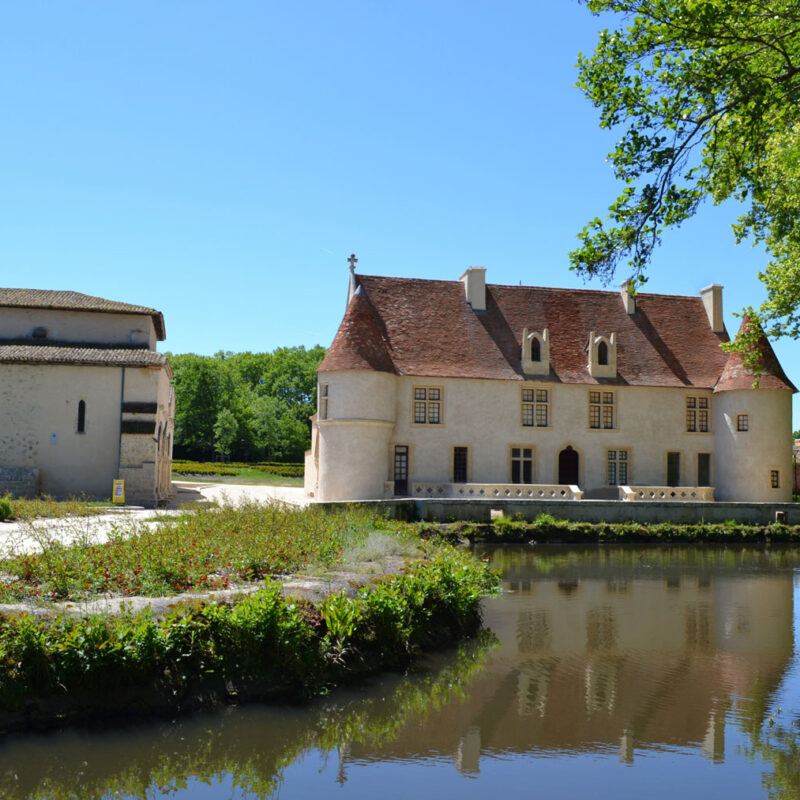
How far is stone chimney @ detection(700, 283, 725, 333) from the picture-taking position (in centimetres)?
3719

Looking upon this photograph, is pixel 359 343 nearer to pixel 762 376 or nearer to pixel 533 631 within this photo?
pixel 762 376

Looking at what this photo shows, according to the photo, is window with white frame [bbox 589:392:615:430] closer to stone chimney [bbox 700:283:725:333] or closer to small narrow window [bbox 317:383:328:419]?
stone chimney [bbox 700:283:725:333]

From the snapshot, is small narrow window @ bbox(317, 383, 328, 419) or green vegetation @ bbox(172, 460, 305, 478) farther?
green vegetation @ bbox(172, 460, 305, 478)

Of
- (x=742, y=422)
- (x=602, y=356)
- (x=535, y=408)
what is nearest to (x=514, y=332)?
(x=535, y=408)

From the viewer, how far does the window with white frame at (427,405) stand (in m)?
33.1

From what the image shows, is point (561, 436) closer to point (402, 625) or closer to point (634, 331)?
point (634, 331)

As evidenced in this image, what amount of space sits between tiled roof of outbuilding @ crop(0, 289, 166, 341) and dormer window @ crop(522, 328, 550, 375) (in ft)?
48.4

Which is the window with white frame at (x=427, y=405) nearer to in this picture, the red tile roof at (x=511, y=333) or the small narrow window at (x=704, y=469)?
the red tile roof at (x=511, y=333)

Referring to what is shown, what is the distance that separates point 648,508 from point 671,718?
21.8 metres

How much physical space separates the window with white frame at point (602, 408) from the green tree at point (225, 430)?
41945mm

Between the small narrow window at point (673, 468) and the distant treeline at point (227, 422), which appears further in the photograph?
the distant treeline at point (227, 422)

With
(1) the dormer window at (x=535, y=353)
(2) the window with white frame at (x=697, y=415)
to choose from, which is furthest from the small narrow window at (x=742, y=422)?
(1) the dormer window at (x=535, y=353)

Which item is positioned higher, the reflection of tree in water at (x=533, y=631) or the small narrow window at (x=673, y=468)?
the small narrow window at (x=673, y=468)

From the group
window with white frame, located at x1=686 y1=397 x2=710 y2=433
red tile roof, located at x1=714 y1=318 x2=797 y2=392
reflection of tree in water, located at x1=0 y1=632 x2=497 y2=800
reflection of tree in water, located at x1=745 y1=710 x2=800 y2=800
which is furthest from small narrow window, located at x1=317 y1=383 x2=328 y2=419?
reflection of tree in water, located at x1=745 y1=710 x2=800 y2=800
